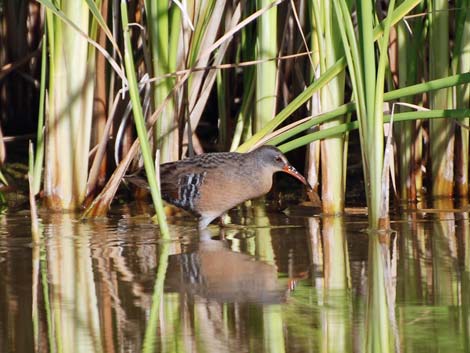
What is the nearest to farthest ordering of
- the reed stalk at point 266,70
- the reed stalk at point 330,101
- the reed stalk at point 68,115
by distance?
the reed stalk at point 330,101, the reed stalk at point 68,115, the reed stalk at point 266,70

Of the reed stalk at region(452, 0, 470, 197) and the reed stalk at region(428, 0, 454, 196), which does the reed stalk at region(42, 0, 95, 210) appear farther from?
the reed stalk at region(452, 0, 470, 197)

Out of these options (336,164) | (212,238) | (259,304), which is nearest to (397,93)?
(336,164)

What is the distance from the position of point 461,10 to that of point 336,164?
1.13 metres

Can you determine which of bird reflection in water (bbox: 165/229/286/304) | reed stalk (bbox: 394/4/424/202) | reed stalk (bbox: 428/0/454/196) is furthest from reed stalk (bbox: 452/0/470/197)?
bird reflection in water (bbox: 165/229/286/304)

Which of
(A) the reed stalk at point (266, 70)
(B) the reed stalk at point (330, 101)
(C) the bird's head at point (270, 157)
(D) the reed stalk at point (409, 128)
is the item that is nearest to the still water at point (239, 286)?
(B) the reed stalk at point (330, 101)

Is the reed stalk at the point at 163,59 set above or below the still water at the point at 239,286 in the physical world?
above

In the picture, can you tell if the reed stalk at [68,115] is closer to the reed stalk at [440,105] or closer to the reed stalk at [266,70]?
the reed stalk at [266,70]

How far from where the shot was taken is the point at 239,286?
464 cm

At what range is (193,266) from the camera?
5109mm

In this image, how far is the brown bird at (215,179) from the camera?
6.43m

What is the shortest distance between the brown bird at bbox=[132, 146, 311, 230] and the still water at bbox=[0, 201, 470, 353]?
151 millimetres

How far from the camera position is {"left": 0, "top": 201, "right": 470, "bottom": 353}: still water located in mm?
3709

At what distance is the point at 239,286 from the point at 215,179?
1937 mm

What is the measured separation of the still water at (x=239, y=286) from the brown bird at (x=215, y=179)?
0.15m
